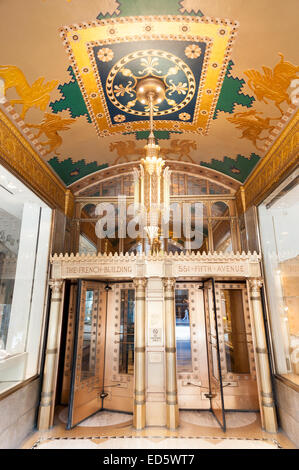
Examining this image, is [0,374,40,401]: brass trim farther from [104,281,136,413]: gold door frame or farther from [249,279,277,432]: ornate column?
[249,279,277,432]: ornate column

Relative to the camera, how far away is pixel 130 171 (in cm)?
566

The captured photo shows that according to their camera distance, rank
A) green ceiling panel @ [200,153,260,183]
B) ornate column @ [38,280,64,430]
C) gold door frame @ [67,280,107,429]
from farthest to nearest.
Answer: green ceiling panel @ [200,153,260,183]
gold door frame @ [67,280,107,429]
ornate column @ [38,280,64,430]

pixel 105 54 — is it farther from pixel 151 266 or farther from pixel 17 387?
pixel 17 387

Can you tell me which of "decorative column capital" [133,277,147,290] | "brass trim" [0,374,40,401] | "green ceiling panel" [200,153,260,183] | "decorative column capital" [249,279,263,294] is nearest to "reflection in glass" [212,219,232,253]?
"green ceiling panel" [200,153,260,183]

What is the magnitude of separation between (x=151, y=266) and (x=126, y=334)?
59.9 inches

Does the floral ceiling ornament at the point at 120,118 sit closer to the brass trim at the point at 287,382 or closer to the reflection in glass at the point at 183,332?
the reflection in glass at the point at 183,332

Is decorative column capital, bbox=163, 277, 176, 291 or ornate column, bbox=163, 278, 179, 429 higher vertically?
decorative column capital, bbox=163, 277, 176, 291

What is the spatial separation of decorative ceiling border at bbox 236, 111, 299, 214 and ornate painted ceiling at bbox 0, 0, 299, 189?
141 mm

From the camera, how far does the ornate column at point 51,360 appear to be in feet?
12.9

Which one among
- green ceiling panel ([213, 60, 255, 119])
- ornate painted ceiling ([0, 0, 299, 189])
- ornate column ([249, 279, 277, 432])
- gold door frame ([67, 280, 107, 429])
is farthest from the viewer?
gold door frame ([67, 280, 107, 429])

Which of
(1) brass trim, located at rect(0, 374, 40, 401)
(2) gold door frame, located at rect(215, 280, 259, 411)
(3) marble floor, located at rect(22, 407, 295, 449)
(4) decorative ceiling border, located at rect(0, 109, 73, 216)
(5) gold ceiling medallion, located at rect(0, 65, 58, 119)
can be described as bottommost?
(3) marble floor, located at rect(22, 407, 295, 449)

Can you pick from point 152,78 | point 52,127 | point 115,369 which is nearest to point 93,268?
point 115,369

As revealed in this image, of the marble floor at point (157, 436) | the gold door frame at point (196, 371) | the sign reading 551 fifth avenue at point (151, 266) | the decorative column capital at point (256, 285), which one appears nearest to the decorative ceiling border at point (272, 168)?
the sign reading 551 fifth avenue at point (151, 266)

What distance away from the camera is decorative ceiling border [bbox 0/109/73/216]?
3.30m
